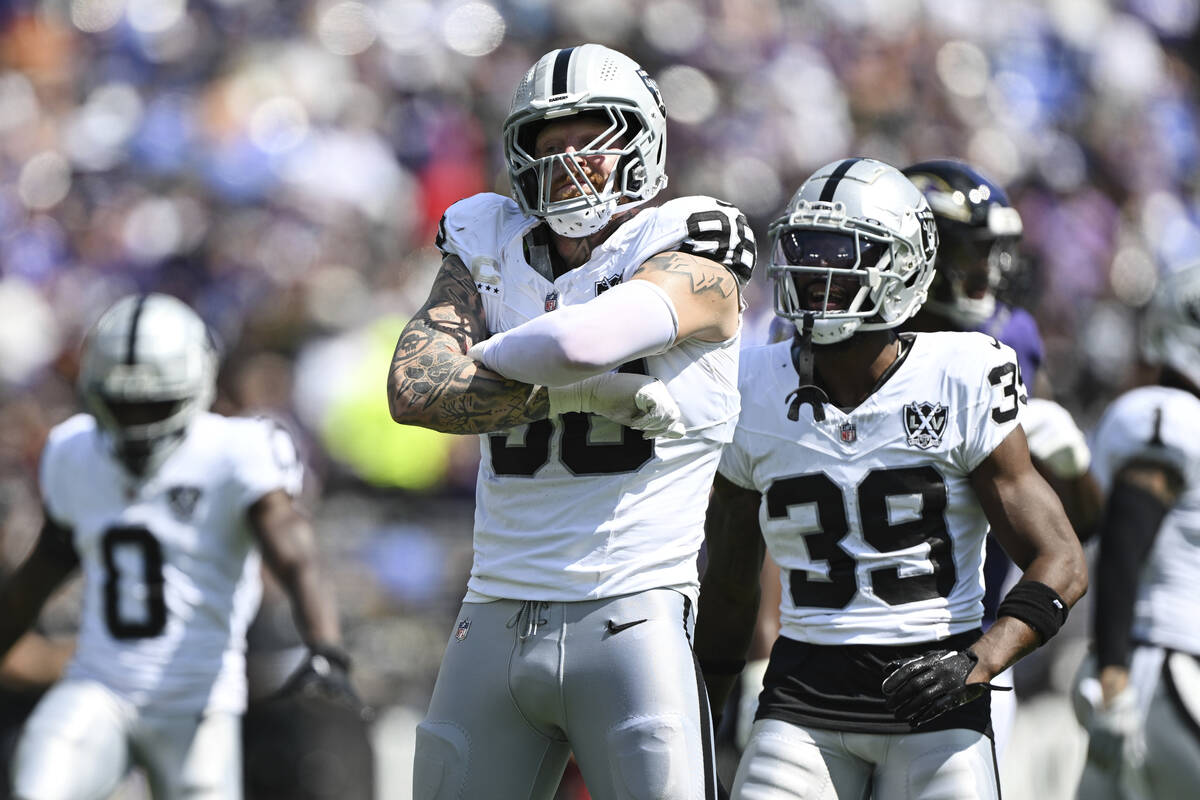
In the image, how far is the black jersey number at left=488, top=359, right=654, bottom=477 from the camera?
2.93 meters

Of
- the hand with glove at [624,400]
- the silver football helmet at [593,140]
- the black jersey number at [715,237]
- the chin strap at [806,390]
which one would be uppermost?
the silver football helmet at [593,140]

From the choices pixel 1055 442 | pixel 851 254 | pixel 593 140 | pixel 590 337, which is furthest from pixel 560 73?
pixel 1055 442

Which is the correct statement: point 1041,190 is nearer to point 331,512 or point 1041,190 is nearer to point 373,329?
point 373,329

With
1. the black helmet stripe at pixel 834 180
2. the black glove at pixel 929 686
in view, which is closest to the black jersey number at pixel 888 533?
the black glove at pixel 929 686

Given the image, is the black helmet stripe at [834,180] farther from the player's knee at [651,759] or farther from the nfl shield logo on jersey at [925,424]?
the player's knee at [651,759]

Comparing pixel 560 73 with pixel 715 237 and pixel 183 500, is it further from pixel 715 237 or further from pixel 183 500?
pixel 183 500

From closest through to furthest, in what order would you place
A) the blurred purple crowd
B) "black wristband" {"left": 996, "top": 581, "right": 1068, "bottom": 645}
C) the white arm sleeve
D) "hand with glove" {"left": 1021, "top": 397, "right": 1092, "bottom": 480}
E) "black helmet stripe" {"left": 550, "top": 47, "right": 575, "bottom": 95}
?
the white arm sleeve → "black helmet stripe" {"left": 550, "top": 47, "right": 575, "bottom": 95} → "black wristband" {"left": 996, "top": 581, "right": 1068, "bottom": 645} → "hand with glove" {"left": 1021, "top": 397, "right": 1092, "bottom": 480} → the blurred purple crowd

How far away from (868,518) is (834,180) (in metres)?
0.81

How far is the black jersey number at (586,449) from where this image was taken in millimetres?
2934

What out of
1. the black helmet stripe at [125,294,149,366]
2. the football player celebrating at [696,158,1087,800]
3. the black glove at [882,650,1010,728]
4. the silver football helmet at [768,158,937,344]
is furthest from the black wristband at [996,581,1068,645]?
the black helmet stripe at [125,294,149,366]

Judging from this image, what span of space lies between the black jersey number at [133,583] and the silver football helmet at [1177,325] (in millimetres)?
3267

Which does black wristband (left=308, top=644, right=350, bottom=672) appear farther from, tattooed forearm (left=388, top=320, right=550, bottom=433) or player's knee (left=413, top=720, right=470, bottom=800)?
tattooed forearm (left=388, top=320, right=550, bottom=433)

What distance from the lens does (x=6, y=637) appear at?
5.08 m

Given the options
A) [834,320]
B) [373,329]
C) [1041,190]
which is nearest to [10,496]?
[373,329]
